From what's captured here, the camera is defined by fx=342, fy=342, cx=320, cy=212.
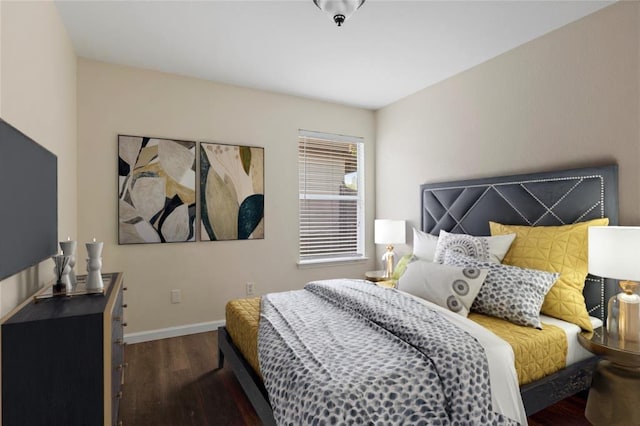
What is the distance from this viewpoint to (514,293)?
6.75ft

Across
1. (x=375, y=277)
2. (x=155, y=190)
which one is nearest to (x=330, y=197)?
(x=375, y=277)

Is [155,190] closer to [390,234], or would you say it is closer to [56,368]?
[56,368]

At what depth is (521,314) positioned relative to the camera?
2.00 m

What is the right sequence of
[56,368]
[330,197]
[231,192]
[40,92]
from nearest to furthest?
[56,368], [40,92], [231,192], [330,197]

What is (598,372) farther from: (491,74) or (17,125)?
(17,125)

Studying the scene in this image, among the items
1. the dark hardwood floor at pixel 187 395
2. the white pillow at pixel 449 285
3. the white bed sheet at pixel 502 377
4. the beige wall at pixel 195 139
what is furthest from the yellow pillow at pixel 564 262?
the beige wall at pixel 195 139

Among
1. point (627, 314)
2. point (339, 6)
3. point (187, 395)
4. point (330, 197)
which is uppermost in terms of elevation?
point (339, 6)

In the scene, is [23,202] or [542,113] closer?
[23,202]

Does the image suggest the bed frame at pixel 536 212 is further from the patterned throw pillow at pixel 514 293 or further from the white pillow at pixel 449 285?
the white pillow at pixel 449 285

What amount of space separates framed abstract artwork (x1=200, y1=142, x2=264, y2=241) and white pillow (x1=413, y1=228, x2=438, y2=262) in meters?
1.63

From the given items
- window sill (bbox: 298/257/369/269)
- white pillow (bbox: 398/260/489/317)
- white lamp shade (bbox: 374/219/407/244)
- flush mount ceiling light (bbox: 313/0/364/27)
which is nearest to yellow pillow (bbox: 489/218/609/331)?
white pillow (bbox: 398/260/489/317)

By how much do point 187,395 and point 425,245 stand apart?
Answer: 2.27 meters

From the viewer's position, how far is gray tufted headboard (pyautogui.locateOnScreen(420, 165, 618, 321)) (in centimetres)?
221

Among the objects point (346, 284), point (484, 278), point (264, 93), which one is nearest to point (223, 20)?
point (264, 93)
